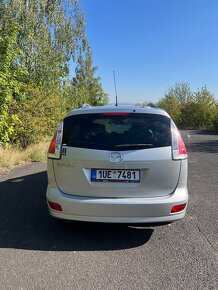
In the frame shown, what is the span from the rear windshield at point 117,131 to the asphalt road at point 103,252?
3.81 ft

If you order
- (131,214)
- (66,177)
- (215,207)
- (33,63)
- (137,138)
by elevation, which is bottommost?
(215,207)

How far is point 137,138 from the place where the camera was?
435cm

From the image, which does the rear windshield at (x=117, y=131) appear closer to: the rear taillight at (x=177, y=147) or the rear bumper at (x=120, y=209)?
the rear taillight at (x=177, y=147)

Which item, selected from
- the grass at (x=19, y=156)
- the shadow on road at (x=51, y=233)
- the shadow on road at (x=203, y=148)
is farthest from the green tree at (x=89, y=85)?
the shadow on road at (x=51, y=233)

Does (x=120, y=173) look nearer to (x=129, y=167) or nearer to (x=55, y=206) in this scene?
(x=129, y=167)

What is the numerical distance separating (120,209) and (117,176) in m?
0.37

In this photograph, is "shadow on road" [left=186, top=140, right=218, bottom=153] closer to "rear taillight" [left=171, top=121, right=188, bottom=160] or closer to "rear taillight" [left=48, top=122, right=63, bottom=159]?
"rear taillight" [left=171, top=121, right=188, bottom=160]

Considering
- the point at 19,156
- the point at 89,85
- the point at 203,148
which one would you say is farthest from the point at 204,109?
the point at 19,156

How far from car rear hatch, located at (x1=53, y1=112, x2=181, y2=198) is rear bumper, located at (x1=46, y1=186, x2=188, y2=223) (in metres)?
0.08

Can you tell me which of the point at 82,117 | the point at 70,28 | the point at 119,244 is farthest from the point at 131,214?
the point at 70,28

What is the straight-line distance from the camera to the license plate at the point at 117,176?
13.8 ft

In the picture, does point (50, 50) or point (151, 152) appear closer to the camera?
point (151, 152)

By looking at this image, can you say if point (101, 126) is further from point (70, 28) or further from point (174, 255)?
point (70, 28)

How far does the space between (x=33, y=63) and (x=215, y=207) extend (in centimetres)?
1137
